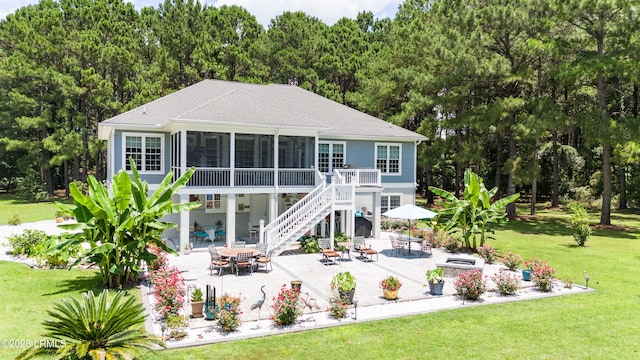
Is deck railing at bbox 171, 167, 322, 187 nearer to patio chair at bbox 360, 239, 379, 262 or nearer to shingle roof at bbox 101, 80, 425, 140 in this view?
shingle roof at bbox 101, 80, 425, 140

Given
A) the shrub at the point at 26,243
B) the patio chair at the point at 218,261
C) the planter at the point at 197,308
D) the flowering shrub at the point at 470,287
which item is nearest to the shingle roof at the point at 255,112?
the shrub at the point at 26,243

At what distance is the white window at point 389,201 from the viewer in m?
27.6

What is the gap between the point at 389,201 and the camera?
2761 centimetres

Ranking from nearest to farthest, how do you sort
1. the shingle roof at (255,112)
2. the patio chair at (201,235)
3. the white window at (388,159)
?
1. the shingle roof at (255,112)
2. the patio chair at (201,235)
3. the white window at (388,159)

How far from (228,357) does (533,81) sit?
34.5 m

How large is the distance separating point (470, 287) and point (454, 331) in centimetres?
270

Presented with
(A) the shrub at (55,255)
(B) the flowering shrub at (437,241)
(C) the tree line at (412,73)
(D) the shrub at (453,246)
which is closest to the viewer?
(A) the shrub at (55,255)

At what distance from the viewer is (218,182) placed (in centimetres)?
2012

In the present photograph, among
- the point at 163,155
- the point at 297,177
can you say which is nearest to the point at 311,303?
the point at 297,177

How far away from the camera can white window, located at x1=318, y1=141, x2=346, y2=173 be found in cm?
2522

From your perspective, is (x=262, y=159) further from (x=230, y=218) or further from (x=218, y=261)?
(x=218, y=261)

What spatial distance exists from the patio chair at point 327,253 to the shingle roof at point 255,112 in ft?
19.9

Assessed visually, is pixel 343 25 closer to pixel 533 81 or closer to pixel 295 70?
pixel 295 70

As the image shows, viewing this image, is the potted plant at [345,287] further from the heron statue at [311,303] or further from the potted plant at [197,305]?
the potted plant at [197,305]
